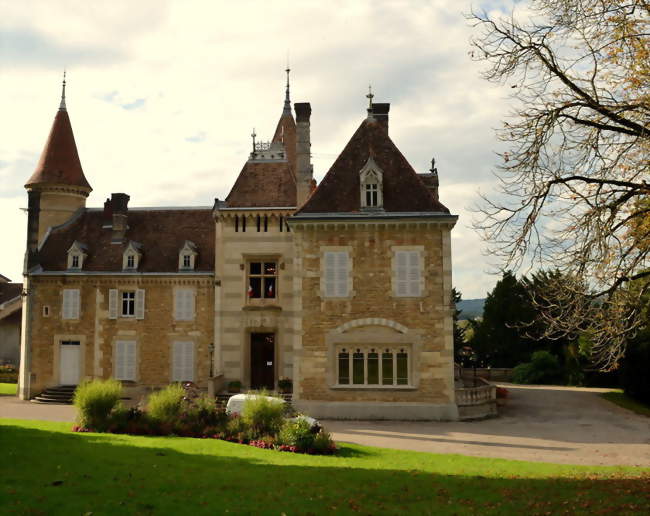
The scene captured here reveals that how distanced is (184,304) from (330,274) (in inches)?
357

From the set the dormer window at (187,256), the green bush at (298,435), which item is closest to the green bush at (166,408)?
the green bush at (298,435)

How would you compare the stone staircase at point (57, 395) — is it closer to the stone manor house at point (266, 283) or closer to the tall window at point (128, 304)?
the stone manor house at point (266, 283)

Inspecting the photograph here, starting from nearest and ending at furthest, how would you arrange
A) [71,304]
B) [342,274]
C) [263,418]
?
[263,418] < [342,274] < [71,304]

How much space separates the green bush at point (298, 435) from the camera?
16.0 metres

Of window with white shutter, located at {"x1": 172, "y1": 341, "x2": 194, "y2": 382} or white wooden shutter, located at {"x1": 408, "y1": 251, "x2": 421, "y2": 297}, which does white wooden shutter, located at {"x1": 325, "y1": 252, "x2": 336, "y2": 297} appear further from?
window with white shutter, located at {"x1": 172, "y1": 341, "x2": 194, "y2": 382}

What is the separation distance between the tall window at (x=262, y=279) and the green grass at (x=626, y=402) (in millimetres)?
15602

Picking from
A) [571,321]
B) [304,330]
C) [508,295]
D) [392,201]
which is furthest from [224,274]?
[508,295]

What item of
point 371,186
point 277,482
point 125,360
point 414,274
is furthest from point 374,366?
point 125,360

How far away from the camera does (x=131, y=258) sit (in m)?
30.6

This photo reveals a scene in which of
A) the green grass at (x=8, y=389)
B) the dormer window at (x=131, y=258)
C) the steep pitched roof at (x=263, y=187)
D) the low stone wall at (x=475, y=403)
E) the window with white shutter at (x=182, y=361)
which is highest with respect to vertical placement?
the steep pitched roof at (x=263, y=187)

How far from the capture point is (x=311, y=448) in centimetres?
1591

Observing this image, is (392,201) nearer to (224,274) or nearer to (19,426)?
(224,274)

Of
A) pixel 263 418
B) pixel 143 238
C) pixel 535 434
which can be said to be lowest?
pixel 535 434

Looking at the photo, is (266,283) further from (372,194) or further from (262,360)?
(372,194)
